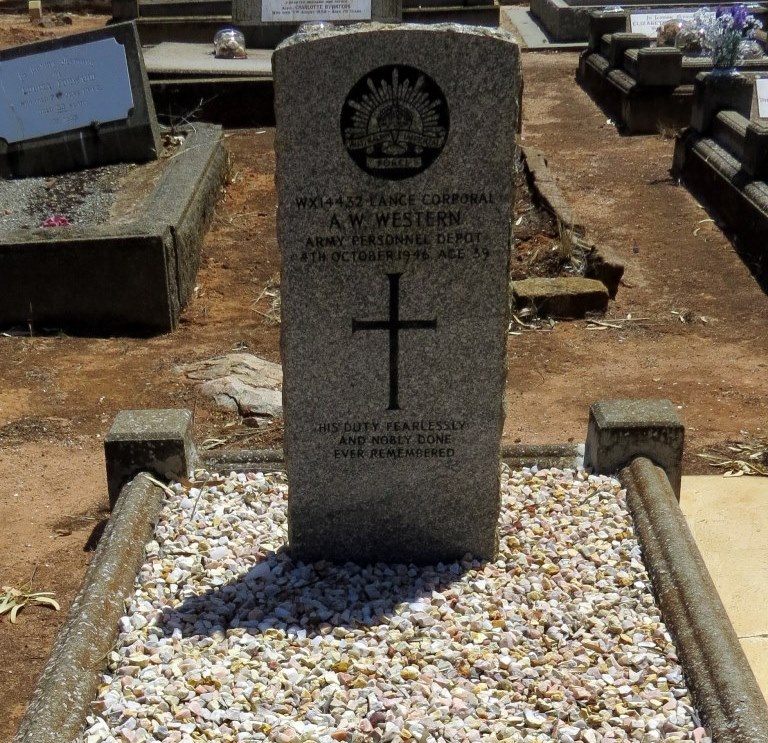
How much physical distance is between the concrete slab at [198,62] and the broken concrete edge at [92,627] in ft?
31.4

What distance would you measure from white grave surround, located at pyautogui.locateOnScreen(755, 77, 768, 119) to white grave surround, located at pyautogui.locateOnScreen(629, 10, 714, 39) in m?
5.74

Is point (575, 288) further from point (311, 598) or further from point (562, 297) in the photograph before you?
point (311, 598)

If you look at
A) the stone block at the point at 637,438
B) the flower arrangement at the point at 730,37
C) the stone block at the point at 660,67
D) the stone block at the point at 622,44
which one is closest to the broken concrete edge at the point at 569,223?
the flower arrangement at the point at 730,37

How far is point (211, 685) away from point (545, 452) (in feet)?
7.44

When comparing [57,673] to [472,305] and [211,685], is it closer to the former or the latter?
[211,685]

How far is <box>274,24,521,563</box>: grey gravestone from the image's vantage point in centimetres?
388

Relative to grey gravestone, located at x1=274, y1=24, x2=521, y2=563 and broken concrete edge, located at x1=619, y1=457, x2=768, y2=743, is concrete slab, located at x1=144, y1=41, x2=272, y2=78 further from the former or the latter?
broken concrete edge, located at x1=619, y1=457, x2=768, y2=743

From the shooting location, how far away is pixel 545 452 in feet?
17.8

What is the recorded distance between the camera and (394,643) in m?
4.00

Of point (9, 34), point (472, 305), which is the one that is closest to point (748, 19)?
point (472, 305)

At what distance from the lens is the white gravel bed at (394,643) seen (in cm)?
359

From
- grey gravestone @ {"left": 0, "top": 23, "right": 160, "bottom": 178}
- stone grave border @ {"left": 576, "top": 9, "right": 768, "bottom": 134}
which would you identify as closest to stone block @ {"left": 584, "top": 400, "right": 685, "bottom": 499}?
grey gravestone @ {"left": 0, "top": 23, "right": 160, "bottom": 178}

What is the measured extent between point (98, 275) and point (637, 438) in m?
4.33

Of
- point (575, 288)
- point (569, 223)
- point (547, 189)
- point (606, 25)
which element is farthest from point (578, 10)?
point (575, 288)
